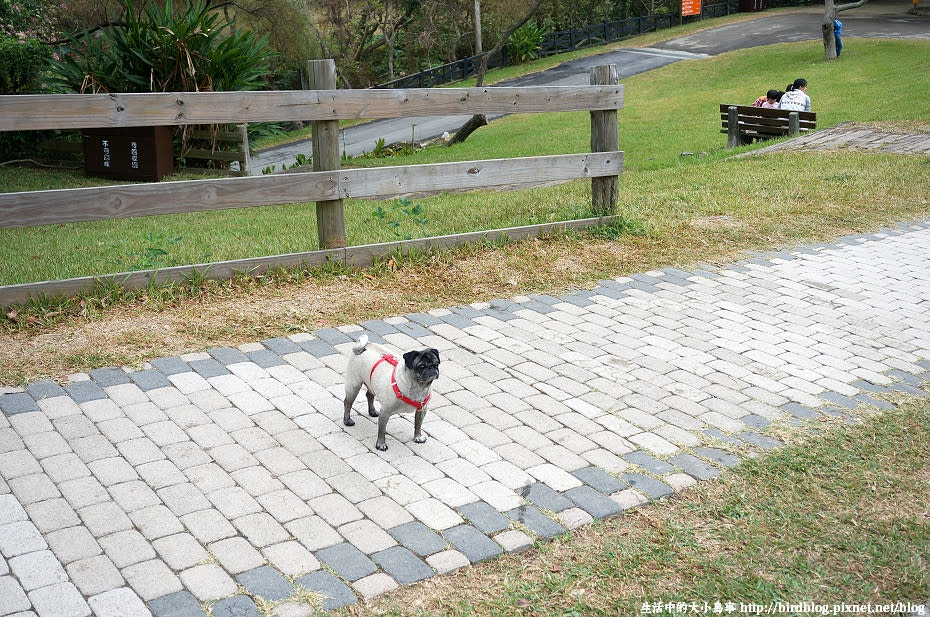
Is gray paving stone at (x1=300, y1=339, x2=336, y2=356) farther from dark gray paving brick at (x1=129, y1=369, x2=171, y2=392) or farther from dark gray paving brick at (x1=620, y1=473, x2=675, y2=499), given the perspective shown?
dark gray paving brick at (x1=620, y1=473, x2=675, y2=499)

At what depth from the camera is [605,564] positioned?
128 inches

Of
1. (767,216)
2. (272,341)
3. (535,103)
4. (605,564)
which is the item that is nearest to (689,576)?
(605,564)

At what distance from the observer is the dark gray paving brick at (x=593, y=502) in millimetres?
3617

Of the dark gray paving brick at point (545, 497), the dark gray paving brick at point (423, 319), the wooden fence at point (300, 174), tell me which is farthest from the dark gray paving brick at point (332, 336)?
the dark gray paving brick at point (545, 497)

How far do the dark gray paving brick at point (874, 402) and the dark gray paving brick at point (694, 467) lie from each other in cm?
128

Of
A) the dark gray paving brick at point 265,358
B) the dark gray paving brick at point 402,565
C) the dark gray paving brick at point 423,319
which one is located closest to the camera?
the dark gray paving brick at point 402,565

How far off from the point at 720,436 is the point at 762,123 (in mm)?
13356

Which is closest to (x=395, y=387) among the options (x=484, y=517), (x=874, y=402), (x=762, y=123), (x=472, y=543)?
(x=484, y=517)

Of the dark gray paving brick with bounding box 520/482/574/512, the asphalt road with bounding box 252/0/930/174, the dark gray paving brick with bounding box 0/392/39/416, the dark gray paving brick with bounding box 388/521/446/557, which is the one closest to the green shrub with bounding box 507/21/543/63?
the asphalt road with bounding box 252/0/930/174

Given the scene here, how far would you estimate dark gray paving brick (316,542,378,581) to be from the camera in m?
3.19

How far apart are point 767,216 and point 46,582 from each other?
292 inches

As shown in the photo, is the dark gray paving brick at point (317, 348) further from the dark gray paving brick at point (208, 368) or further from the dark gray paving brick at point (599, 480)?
the dark gray paving brick at point (599, 480)

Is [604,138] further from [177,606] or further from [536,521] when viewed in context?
[177,606]

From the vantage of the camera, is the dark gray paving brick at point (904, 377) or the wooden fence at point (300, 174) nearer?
the dark gray paving brick at point (904, 377)
